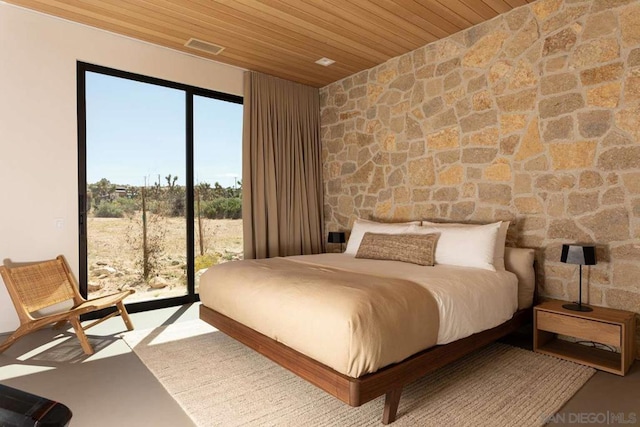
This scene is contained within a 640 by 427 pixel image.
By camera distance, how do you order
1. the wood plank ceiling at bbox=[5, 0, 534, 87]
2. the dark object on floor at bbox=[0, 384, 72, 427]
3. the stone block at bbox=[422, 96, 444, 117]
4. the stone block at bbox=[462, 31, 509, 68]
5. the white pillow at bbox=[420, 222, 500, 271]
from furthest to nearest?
the stone block at bbox=[422, 96, 444, 117] < the stone block at bbox=[462, 31, 509, 68] < the wood plank ceiling at bbox=[5, 0, 534, 87] < the white pillow at bbox=[420, 222, 500, 271] < the dark object on floor at bbox=[0, 384, 72, 427]

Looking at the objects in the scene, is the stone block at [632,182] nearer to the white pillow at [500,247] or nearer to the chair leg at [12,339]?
the white pillow at [500,247]

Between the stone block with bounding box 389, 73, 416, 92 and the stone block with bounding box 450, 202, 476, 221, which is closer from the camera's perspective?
the stone block with bounding box 450, 202, 476, 221

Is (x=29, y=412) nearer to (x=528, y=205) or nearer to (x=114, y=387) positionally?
(x=114, y=387)

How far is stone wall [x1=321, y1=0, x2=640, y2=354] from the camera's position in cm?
265

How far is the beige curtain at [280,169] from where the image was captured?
4.43 m

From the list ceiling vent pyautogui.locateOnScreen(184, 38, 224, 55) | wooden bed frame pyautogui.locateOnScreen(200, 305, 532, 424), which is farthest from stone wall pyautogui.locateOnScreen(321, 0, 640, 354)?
ceiling vent pyautogui.locateOnScreen(184, 38, 224, 55)

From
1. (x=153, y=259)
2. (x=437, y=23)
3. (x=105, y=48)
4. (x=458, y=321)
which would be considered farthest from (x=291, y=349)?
(x=105, y=48)

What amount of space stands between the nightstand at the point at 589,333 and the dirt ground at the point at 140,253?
3.33 m

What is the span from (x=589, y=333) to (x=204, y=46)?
414 centimetres

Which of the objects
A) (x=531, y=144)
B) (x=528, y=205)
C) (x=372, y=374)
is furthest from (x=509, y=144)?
(x=372, y=374)

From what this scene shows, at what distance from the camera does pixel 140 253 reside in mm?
3932

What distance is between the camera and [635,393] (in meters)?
2.11

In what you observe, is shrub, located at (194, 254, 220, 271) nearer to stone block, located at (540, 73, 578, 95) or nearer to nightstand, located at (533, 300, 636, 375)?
nightstand, located at (533, 300, 636, 375)

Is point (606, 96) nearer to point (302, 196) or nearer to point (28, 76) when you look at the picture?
point (302, 196)
